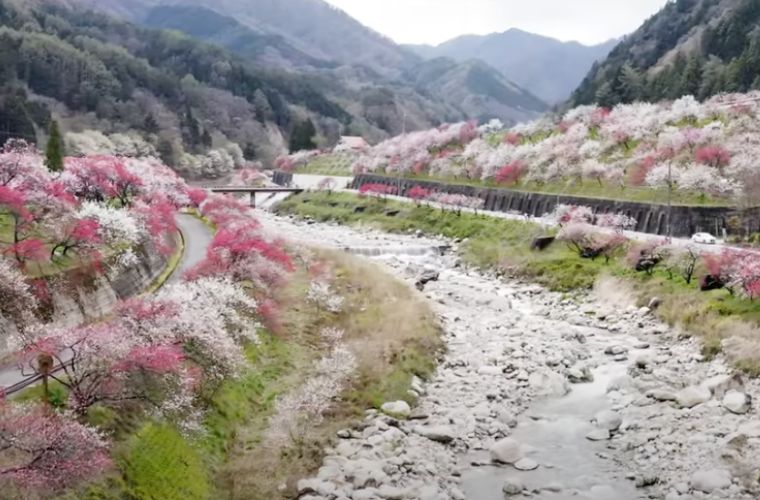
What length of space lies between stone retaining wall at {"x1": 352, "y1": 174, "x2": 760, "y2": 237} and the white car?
79.1 inches

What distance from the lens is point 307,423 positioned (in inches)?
788

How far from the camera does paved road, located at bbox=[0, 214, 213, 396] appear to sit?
1725 centimetres

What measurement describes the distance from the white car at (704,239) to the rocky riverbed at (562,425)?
440 inches

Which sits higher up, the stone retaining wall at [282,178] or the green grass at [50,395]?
the green grass at [50,395]

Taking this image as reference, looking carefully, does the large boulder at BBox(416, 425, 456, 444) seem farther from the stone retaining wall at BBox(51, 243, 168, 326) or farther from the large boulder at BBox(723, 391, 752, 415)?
the stone retaining wall at BBox(51, 243, 168, 326)

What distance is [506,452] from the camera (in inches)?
750

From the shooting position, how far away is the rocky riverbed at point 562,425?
56.8ft

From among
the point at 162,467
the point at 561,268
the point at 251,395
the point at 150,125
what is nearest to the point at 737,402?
the point at 251,395

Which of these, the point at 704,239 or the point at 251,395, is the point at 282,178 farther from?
the point at 251,395

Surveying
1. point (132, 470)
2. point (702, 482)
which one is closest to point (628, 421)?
point (702, 482)

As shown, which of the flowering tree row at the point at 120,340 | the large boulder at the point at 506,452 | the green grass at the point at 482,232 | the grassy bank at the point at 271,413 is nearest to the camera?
the flowering tree row at the point at 120,340

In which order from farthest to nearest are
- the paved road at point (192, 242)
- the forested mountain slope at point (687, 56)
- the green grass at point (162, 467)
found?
1. the forested mountain slope at point (687, 56)
2. the paved road at point (192, 242)
3. the green grass at point (162, 467)

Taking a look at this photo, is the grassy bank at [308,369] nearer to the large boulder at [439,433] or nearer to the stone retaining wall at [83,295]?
the large boulder at [439,433]

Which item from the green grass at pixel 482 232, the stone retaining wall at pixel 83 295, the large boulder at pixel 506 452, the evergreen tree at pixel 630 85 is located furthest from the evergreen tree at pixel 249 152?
the large boulder at pixel 506 452
